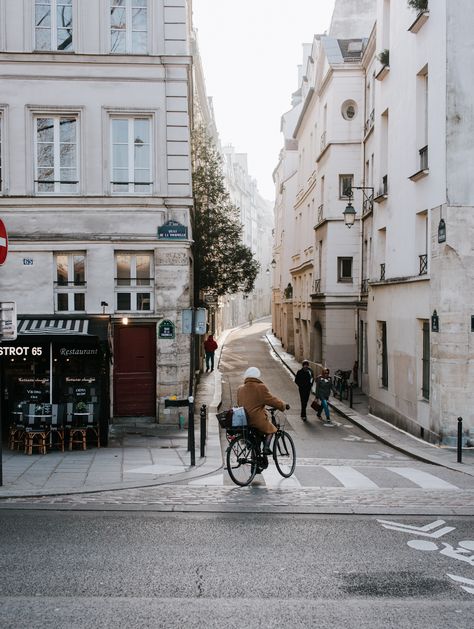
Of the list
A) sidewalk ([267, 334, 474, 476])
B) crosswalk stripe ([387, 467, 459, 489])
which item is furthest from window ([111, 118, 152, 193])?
crosswalk stripe ([387, 467, 459, 489])

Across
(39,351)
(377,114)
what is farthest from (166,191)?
(377,114)

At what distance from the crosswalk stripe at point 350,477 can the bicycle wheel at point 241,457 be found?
4.95 feet

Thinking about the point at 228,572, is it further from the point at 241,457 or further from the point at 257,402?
the point at 257,402

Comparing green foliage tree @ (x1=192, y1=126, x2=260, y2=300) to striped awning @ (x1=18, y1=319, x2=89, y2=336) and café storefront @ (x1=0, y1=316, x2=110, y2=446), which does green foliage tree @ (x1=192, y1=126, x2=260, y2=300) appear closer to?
striped awning @ (x1=18, y1=319, x2=89, y2=336)

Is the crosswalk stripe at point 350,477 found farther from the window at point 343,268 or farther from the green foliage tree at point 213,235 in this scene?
the window at point 343,268

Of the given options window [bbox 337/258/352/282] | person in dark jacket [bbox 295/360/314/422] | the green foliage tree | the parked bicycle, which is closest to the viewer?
person in dark jacket [bbox 295/360/314/422]

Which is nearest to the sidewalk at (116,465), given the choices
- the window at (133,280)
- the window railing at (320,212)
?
the window at (133,280)

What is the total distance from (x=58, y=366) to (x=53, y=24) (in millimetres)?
8392

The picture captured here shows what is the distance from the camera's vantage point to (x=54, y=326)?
53.7 ft

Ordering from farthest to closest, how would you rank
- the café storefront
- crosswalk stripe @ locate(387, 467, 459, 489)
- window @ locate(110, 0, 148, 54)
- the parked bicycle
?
the parked bicycle < window @ locate(110, 0, 148, 54) < the café storefront < crosswalk stripe @ locate(387, 467, 459, 489)

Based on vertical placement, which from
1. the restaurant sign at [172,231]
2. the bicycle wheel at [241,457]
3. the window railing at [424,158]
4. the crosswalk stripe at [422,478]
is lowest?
the crosswalk stripe at [422,478]

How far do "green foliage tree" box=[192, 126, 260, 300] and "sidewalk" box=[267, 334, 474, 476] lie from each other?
7.34 meters

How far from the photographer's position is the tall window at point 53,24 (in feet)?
59.5

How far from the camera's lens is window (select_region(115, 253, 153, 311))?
18578mm
